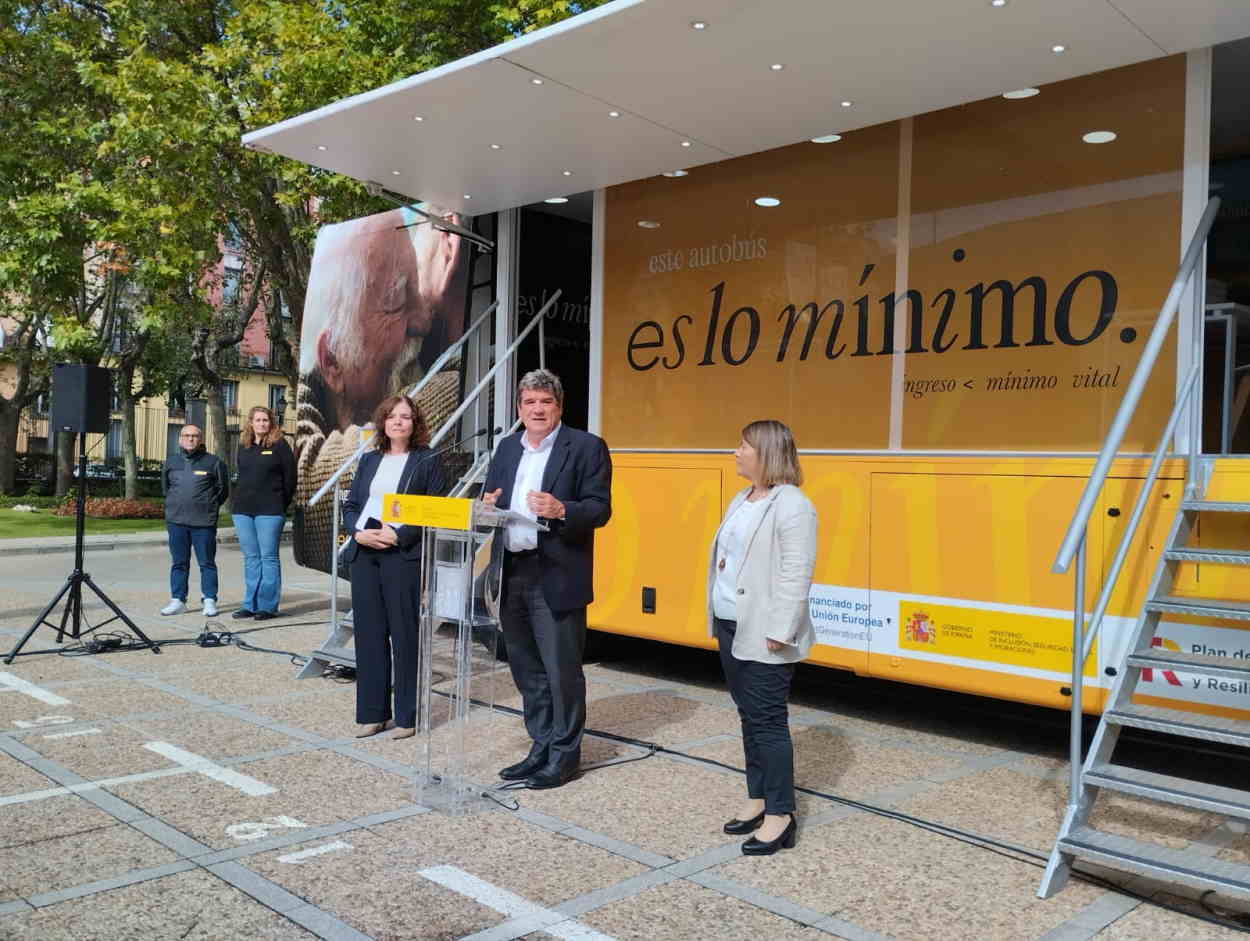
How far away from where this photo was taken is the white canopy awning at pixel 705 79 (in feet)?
14.8

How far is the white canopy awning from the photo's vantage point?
4516mm

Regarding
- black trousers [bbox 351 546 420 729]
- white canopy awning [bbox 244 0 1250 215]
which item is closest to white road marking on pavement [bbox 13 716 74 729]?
black trousers [bbox 351 546 420 729]

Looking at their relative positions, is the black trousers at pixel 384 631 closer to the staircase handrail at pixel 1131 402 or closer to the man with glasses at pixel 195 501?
the staircase handrail at pixel 1131 402

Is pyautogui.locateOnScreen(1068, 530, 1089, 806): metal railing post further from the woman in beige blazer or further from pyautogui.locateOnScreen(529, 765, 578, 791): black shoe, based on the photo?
pyautogui.locateOnScreen(529, 765, 578, 791): black shoe

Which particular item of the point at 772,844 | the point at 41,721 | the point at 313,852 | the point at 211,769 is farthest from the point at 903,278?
the point at 41,721

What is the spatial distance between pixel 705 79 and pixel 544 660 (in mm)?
2856

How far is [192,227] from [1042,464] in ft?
35.0

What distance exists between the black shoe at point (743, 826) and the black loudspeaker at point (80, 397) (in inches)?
227

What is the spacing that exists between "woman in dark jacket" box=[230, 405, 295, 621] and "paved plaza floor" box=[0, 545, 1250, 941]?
298 cm

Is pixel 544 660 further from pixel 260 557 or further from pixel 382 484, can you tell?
pixel 260 557

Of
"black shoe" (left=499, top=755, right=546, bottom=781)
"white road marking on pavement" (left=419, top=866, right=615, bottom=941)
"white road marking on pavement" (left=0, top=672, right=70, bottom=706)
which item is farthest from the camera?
"white road marking on pavement" (left=0, top=672, right=70, bottom=706)

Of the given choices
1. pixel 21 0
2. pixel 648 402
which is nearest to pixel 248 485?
pixel 648 402

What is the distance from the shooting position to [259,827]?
13.7ft

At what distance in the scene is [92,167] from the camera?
50.3 ft
